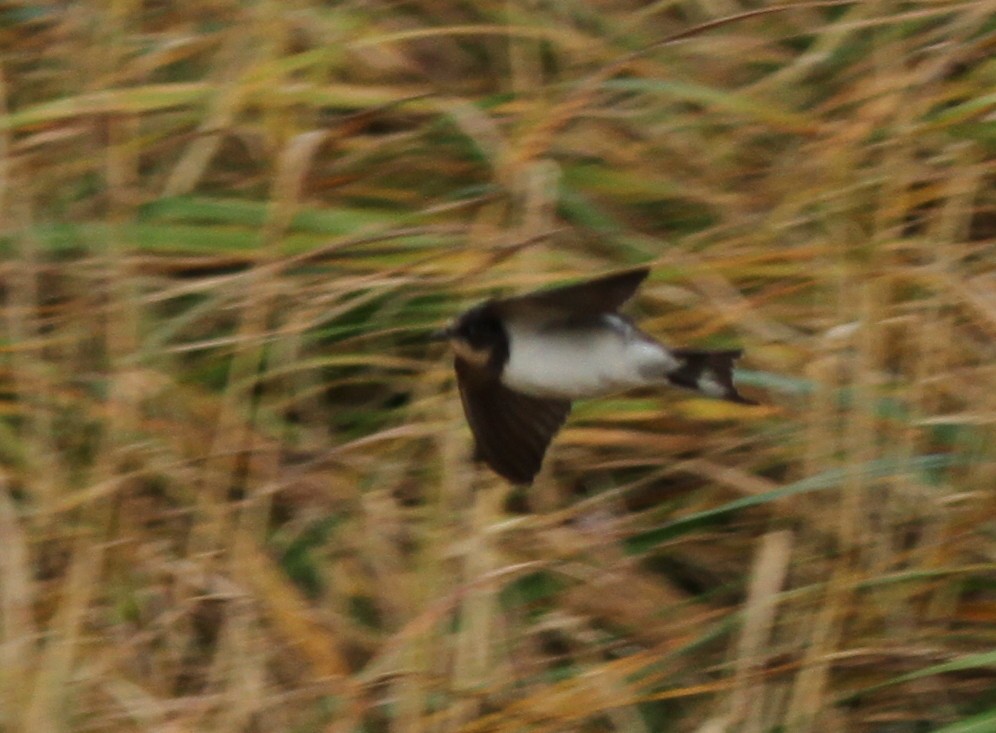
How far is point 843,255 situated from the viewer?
2852 millimetres

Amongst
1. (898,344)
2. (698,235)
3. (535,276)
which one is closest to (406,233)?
(535,276)

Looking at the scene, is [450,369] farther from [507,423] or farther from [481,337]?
[481,337]

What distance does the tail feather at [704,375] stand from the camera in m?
2.33

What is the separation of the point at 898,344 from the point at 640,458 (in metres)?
0.35

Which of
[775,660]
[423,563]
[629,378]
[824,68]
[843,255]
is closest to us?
[629,378]

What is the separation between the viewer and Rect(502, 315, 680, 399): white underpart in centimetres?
224

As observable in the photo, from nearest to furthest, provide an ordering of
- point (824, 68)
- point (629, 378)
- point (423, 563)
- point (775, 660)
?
point (629, 378), point (775, 660), point (423, 563), point (824, 68)

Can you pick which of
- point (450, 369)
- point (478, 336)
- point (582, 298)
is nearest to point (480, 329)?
point (478, 336)

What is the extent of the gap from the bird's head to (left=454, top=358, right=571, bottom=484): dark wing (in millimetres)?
136

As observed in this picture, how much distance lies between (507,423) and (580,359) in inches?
11.4

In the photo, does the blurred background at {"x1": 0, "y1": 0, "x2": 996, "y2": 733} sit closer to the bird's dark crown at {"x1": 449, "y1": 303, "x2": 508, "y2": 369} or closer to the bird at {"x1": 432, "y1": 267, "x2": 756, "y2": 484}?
the bird at {"x1": 432, "y1": 267, "x2": 756, "y2": 484}

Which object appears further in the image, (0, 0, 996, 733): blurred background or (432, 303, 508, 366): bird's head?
(0, 0, 996, 733): blurred background

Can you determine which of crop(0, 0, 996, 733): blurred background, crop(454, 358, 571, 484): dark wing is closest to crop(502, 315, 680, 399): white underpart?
crop(454, 358, 571, 484): dark wing

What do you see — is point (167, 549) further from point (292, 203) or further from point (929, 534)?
point (929, 534)
